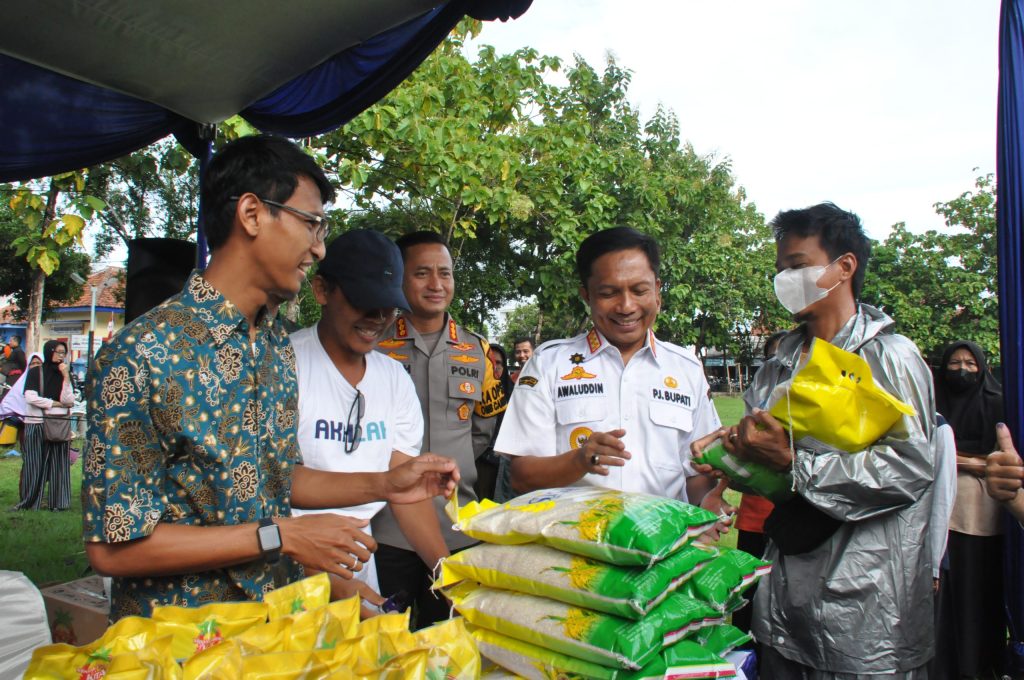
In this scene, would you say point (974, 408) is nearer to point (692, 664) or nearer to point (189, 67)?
point (692, 664)

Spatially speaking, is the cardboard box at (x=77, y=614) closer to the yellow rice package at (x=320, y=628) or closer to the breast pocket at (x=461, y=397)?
the breast pocket at (x=461, y=397)

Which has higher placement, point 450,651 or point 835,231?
point 835,231

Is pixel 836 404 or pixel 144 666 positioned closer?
pixel 144 666

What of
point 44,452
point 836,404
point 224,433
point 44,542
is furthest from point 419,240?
point 44,452

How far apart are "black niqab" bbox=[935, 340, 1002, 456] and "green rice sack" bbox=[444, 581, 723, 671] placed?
3.76 meters

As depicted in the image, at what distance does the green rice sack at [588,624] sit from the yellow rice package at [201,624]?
552 mm

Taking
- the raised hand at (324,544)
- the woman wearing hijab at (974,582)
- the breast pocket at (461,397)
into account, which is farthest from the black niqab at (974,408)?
the raised hand at (324,544)

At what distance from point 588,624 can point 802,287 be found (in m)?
1.34

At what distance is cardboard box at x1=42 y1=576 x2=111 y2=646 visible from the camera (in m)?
2.53

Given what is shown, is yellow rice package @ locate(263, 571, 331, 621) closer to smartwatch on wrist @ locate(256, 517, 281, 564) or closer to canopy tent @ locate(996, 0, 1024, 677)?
smartwatch on wrist @ locate(256, 517, 281, 564)

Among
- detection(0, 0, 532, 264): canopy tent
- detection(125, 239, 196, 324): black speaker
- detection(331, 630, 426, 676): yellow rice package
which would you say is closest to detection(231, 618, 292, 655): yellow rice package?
detection(331, 630, 426, 676): yellow rice package

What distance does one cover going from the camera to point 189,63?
9.55ft

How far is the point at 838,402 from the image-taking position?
63.6 inches

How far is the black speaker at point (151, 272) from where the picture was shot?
3.54 m
